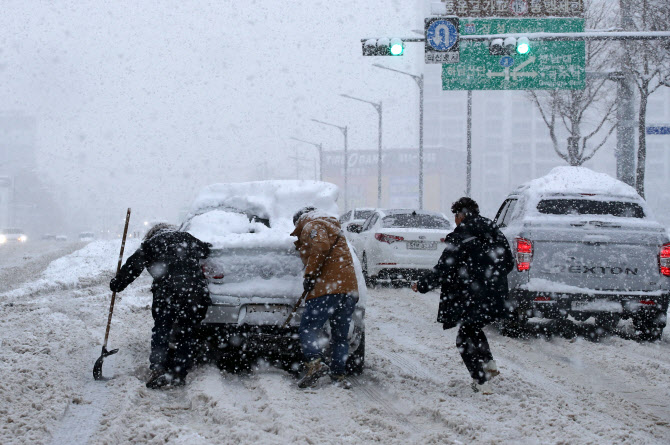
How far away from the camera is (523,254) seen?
8.74 meters

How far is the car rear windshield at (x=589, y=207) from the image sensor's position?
930 cm

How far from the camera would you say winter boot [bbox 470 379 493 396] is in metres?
5.92

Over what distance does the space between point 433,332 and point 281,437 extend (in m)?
5.08

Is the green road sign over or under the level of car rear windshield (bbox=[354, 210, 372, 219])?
over

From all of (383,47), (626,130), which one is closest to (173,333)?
(383,47)

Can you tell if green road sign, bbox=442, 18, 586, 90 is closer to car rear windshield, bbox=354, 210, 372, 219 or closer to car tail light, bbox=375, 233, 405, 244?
car rear windshield, bbox=354, 210, 372, 219

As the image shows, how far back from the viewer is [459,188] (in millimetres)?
123062

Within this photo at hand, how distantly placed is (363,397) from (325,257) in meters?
1.11

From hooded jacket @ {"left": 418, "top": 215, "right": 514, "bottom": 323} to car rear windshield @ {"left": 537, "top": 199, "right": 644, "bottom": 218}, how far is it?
11.2ft

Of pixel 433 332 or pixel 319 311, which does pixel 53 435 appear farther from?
pixel 433 332

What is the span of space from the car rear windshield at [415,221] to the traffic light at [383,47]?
10.2ft

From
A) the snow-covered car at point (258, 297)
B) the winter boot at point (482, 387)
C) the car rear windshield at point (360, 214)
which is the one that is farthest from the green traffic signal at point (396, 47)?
the winter boot at point (482, 387)

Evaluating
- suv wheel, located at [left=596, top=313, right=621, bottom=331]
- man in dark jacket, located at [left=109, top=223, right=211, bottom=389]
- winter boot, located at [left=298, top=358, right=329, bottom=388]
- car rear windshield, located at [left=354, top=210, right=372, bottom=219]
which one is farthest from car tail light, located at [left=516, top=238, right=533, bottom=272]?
car rear windshield, located at [left=354, top=210, right=372, bottom=219]

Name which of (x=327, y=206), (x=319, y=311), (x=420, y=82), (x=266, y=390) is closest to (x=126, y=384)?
(x=266, y=390)
